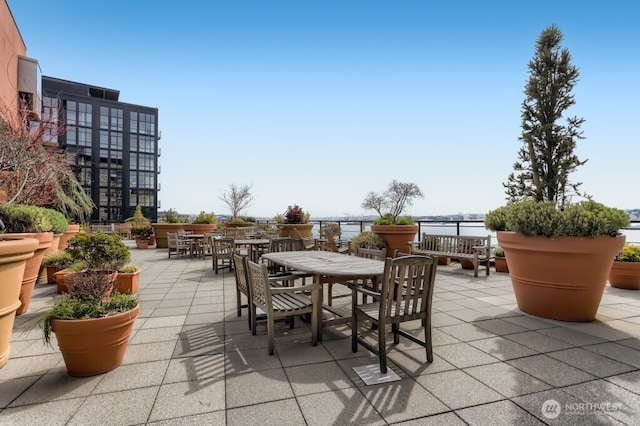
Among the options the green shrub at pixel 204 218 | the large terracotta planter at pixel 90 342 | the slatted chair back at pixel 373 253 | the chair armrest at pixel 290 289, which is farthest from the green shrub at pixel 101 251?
the green shrub at pixel 204 218

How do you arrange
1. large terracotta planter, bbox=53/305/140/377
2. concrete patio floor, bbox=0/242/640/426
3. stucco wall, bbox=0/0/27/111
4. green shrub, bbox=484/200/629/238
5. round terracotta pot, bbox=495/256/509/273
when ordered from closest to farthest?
concrete patio floor, bbox=0/242/640/426, large terracotta planter, bbox=53/305/140/377, green shrub, bbox=484/200/629/238, round terracotta pot, bbox=495/256/509/273, stucco wall, bbox=0/0/27/111

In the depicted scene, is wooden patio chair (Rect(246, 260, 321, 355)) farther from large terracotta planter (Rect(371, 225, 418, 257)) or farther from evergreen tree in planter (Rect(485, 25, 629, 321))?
large terracotta planter (Rect(371, 225, 418, 257))

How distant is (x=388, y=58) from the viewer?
24.9ft

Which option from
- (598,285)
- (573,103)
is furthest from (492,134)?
(598,285)

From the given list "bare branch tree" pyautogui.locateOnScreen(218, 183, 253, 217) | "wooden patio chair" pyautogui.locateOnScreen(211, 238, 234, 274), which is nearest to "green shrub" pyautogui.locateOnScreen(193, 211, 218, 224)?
"wooden patio chair" pyautogui.locateOnScreen(211, 238, 234, 274)

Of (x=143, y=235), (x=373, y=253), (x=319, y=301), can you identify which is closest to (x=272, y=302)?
(x=319, y=301)

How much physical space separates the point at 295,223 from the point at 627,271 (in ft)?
A: 23.7

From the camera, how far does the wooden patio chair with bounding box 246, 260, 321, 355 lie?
8.45ft

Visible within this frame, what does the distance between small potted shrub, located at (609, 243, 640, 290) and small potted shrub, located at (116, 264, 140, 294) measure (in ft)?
23.0

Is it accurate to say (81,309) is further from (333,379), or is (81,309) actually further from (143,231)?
(143,231)

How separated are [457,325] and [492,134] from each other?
6.57m

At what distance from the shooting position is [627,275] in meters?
4.82

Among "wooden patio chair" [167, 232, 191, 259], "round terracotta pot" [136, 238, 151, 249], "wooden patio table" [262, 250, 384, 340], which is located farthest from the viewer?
"round terracotta pot" [136, 238, 151, 249]

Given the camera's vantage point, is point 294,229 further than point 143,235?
Result: No
